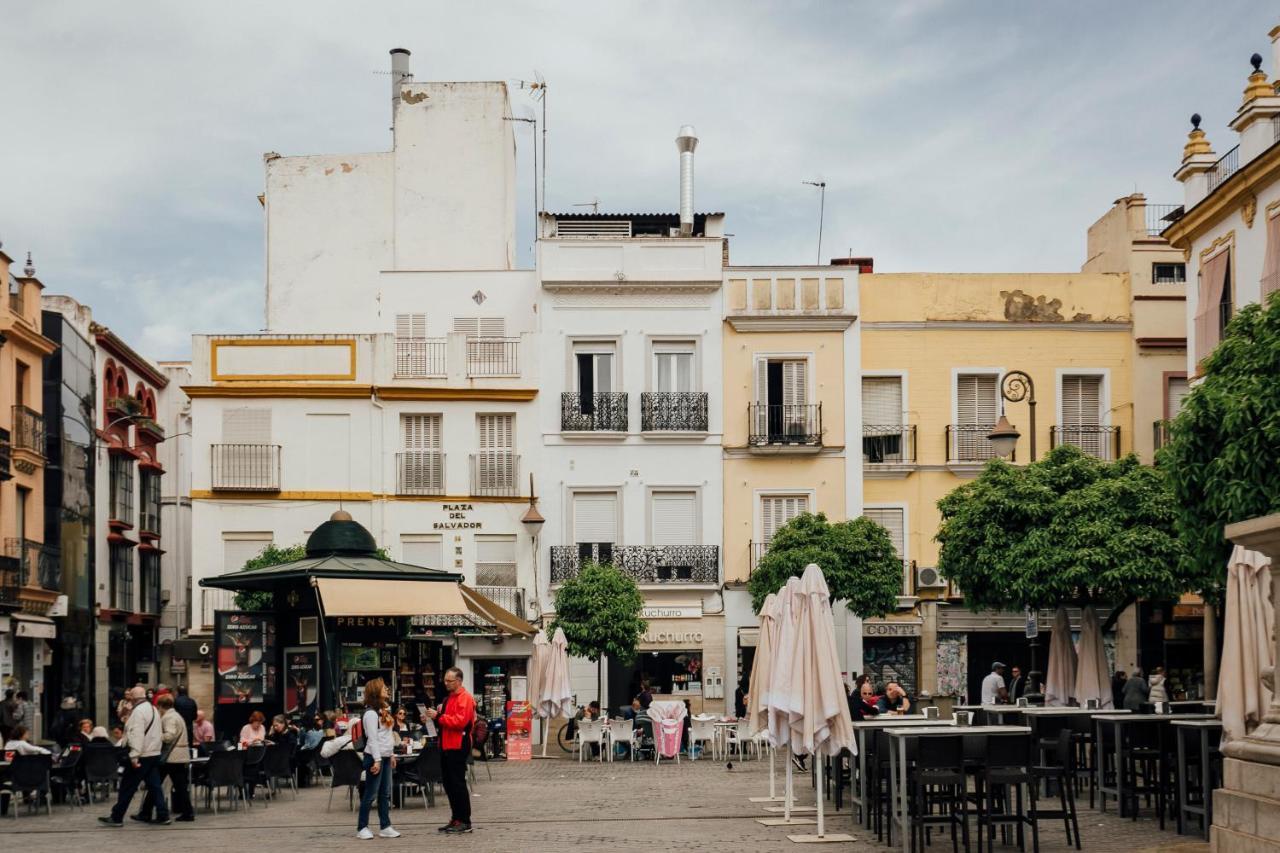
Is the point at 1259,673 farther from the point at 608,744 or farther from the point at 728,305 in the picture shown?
the point at 728,305

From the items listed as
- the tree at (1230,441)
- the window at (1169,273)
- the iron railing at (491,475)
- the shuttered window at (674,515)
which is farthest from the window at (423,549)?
the tree at (1230,441)

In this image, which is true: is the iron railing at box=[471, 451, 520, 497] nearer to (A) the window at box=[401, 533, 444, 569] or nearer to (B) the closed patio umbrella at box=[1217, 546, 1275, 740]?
(A) the window at box=[401, 533, 444, 569]

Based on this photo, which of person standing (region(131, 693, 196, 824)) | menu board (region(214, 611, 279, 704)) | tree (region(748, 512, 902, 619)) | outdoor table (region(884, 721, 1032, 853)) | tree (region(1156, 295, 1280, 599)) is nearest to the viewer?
outdoor table (region(884, 721, 1032, 853))

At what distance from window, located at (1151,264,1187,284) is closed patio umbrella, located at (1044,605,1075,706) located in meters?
15.7

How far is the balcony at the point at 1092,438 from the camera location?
4181 cm

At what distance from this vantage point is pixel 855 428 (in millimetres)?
42281

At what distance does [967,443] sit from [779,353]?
5159 millimetres

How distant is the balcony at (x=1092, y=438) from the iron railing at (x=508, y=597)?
532 inches

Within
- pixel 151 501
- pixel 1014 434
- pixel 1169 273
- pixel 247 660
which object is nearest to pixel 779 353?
pixel 1169 273

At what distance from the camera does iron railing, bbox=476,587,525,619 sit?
41.0 m

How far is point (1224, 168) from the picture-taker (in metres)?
33.0

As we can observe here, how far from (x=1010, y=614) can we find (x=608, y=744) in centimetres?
1302

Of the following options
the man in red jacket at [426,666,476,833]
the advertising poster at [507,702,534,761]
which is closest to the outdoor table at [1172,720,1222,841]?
the man in red jacket at [426,666,476,833]

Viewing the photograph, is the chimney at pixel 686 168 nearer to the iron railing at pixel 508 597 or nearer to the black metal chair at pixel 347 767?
the iron railing at pixel 508 597
